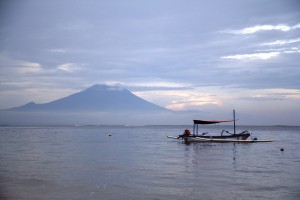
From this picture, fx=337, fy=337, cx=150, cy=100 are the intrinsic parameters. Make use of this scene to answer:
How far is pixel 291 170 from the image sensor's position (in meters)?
22.5

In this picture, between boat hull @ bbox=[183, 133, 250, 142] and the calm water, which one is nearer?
the calm water

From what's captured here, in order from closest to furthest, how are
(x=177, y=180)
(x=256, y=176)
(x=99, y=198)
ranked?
(x=99, y=198), (x=177, y=180), (x=256, y=176)

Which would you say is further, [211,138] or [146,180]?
[211,138]

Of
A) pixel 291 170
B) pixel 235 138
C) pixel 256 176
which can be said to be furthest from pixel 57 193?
pixel 235 138

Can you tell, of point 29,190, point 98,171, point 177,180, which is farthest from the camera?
point 98,171

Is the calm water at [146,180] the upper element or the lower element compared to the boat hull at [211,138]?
lower

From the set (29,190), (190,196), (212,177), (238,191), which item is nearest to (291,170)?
(212,177)

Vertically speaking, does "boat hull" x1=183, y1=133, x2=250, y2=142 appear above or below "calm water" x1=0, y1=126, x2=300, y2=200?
above

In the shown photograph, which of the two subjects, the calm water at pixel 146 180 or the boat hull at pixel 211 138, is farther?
the boat hull at pixel 211 138

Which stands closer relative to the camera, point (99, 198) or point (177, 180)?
point (99, 198)

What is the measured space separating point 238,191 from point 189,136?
3204 centimetres

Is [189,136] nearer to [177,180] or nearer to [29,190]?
[177,180]

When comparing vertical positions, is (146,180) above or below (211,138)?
below

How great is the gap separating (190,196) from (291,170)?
10945 mm
